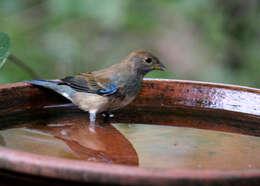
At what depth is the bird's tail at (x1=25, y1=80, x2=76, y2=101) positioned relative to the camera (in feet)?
13.1

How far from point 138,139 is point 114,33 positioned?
402cm

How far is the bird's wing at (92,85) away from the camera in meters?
4.39

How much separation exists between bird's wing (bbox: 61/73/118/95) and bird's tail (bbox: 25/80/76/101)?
0.08 metres

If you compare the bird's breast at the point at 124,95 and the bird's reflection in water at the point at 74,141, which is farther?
the bird's breast at the point at 124,95

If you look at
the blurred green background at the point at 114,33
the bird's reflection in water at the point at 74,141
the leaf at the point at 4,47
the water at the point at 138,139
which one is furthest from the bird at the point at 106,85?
the blurred green background at the point at 114,33

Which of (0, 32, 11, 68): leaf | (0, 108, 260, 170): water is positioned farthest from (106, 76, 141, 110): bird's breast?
(0, 32, 11, 68): leaf

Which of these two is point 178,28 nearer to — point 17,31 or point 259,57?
point 259,57

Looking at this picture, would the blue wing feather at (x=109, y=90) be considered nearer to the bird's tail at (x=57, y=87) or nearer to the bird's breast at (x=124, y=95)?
the bird's breast at (x=124, y=95)

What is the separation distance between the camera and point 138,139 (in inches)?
132

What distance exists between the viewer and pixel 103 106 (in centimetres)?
430

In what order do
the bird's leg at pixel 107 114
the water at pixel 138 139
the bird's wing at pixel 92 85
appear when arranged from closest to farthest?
the water at pixel 138 139
the bird's leg at pixel 107 114
the bird's wing at pixel 92 85

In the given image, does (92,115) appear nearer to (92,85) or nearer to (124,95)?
(124,95)

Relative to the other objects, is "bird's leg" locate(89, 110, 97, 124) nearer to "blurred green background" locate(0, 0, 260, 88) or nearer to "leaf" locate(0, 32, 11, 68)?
"leaf" locate(0, 32, 11, 68)

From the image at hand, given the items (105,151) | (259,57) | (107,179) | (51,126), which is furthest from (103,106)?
(259,57)
